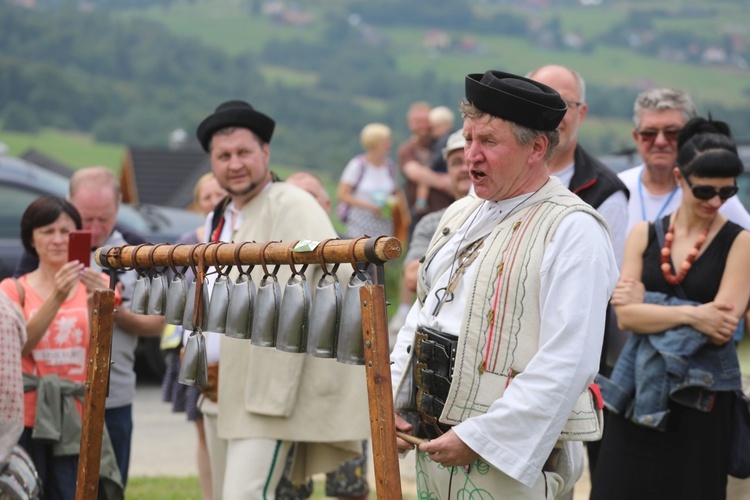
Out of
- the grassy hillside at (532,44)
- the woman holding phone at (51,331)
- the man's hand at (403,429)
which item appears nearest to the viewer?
the man's hand at (403,429)

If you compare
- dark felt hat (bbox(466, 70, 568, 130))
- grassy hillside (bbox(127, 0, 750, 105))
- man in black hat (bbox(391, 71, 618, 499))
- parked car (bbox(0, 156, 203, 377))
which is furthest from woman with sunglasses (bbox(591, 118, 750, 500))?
grassy hillside (bbox(127, 0, 750, 105))

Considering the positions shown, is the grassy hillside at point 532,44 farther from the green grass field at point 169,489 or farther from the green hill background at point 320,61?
the green grass field at point 169,489

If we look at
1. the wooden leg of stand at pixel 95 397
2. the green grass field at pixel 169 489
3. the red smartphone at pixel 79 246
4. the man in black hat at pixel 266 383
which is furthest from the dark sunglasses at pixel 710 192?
the green grass field at pixel 169 489

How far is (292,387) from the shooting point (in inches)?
172

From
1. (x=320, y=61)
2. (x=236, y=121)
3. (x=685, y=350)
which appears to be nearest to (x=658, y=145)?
(x=685, y=350)

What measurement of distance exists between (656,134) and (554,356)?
2118mm

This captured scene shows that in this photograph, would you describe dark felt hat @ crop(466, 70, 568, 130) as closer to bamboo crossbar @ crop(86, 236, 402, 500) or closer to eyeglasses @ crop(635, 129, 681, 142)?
bamboo crossbar @ crop(86, 236, 402, 500)

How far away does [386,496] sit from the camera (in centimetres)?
284

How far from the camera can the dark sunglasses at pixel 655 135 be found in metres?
4.68

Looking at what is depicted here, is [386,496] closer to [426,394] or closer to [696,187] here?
[426,394]

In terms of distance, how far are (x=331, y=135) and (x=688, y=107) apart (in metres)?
27.1

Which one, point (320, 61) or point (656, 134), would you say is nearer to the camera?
point (656, 134)

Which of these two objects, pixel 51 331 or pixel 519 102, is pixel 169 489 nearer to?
pixel 51 331

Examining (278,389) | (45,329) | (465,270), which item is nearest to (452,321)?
(465,270)
